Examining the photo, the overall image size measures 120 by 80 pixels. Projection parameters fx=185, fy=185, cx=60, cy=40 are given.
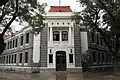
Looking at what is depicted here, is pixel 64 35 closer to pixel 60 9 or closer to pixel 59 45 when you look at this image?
pixel 59 45

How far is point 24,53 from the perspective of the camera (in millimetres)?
30312

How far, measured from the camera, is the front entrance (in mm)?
25500

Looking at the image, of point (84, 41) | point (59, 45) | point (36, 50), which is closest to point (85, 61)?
point (84, 41)

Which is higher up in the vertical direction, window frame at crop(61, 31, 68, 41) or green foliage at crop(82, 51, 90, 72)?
window frame at crop(61, 31, 68, 41)

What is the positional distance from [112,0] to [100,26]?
348cm

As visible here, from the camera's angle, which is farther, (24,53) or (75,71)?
(24,53)

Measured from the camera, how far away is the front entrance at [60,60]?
83.7 ft

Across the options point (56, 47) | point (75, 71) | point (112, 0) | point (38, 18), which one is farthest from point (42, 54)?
point (112, 0)

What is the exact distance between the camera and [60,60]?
25844 mm

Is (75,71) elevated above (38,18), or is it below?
below

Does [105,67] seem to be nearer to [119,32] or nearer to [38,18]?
[119,32]

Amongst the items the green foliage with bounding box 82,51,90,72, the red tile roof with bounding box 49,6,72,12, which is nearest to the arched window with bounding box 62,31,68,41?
the green foliage with bounding box 82,51,90,72

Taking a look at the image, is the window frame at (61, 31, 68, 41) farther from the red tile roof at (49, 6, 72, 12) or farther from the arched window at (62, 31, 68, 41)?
the red tile roof at (49, 6, 72, 12)

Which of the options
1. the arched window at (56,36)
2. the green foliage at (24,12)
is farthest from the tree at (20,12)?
the arched window at (56,36)
